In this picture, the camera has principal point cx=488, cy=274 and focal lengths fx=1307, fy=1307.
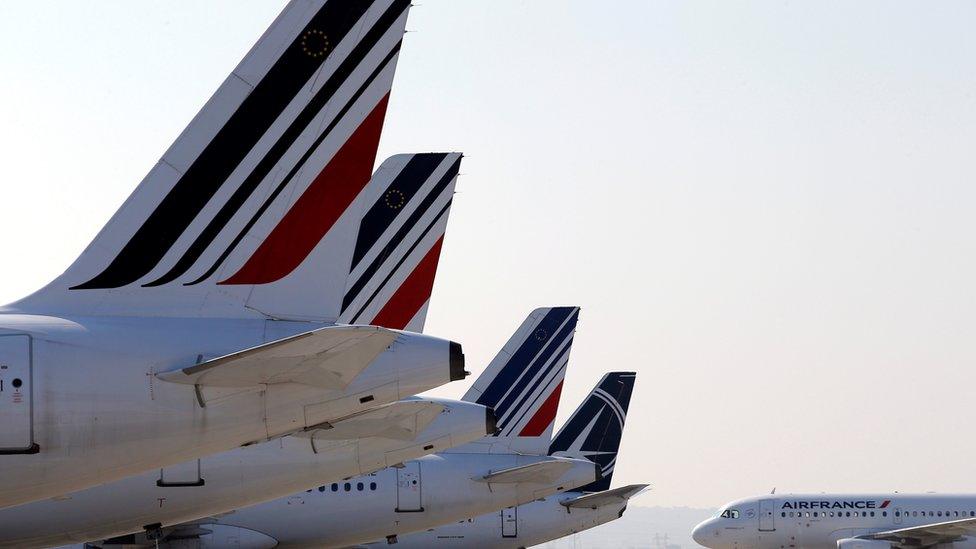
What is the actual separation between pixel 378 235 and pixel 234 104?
26.3 ft

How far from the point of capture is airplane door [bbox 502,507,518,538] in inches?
1307

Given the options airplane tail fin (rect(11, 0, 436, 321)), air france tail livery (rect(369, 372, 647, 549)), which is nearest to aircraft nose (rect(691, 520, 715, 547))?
air france tail livery (rect(369, 372, 647, 549))

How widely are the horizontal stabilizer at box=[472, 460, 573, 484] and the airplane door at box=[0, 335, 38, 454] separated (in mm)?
18275

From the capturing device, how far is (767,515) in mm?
50312

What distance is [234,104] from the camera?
422 inches

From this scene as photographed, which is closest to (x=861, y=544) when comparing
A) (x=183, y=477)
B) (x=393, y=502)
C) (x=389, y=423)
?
(x=393, y=502)

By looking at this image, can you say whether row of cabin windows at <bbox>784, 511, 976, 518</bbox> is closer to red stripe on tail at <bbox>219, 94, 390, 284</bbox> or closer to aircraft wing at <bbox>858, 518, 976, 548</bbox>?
aircraft wing at <bbox>858, 518, 976, 548</bbox>

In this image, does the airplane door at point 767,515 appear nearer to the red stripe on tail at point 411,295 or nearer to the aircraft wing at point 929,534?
the aircraft wing at point 929,534

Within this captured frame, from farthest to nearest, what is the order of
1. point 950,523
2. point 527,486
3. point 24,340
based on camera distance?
point 950,523 → point 527,486 → point 24,340

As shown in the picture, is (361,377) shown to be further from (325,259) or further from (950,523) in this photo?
(950,523)

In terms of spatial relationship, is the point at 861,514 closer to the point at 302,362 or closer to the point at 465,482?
the point at 465,482

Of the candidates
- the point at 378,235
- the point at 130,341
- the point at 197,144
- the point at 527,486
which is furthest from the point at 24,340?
the point at 527,486

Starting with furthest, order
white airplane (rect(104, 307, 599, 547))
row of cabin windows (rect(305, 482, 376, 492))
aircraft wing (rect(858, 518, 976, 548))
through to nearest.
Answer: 1. aircraft wing (rect(858, 518, 976, 548))
2. row of cabin windows (rect(305, 482, 376, 492))
3. white airplane (rect(104, 307, 599, 547))

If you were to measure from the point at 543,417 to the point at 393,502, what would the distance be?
6052 mm
